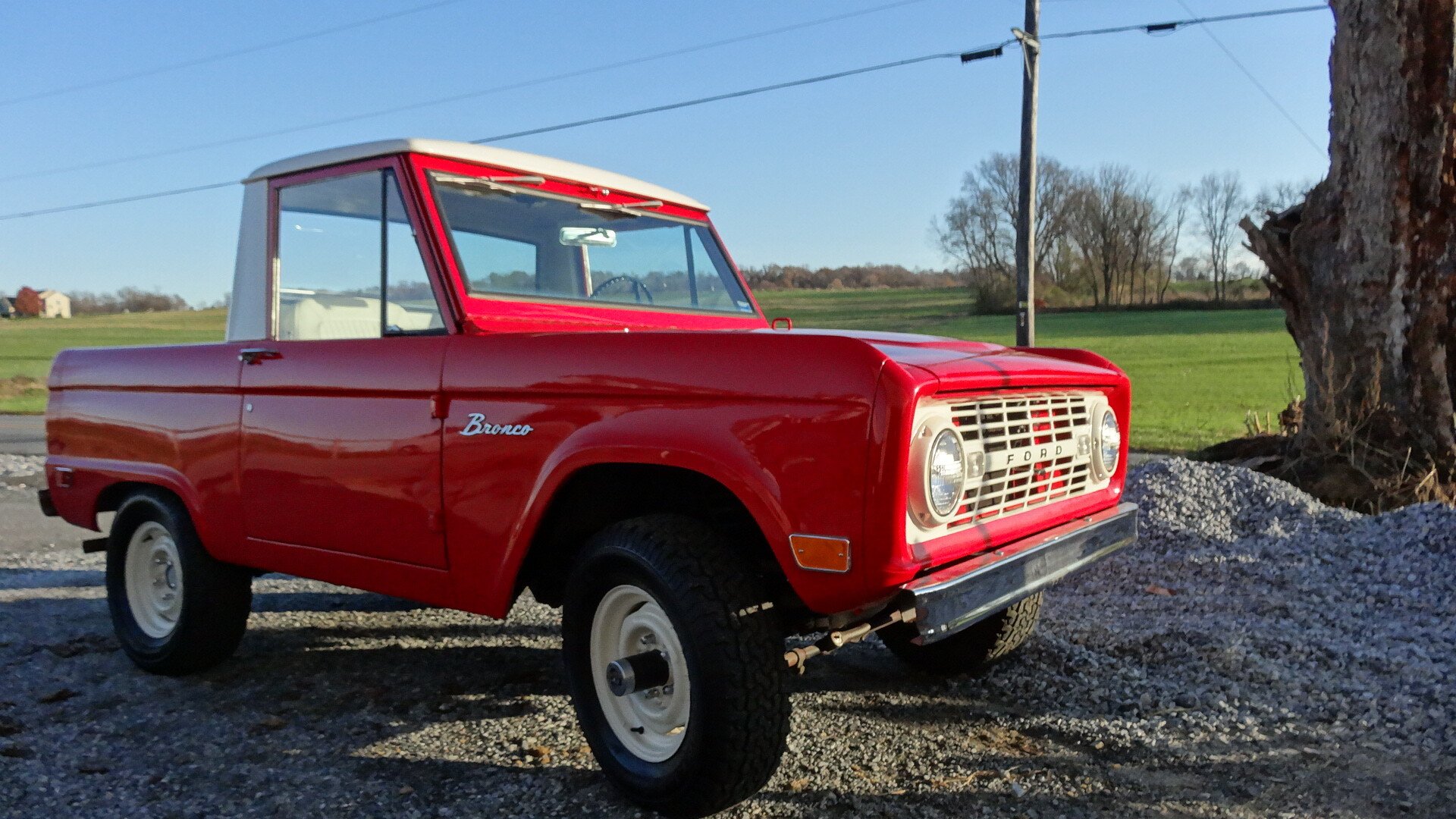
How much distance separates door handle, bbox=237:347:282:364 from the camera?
3.80 meters

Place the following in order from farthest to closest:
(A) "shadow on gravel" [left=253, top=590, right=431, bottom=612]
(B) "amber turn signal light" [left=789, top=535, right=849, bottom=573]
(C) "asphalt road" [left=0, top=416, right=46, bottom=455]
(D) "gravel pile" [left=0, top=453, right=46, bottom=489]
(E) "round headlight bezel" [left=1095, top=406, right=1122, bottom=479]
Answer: (C) "asphalt road" [left=0, top=416, right=46, bottom=455] → (D) "gravel pile" [left=0, top=453, right=46, bottom=489] → (A) "shadow on gravel" [left=253, top=590, right=431, bottom=612] → (E) "round headlight bezel" [left=1095, top=406, right=1122, bottom=479] → (B) "amber turn signal light" [left=789, top=535, right=849, bottom=573]

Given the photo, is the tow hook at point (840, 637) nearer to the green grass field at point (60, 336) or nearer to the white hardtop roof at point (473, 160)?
the white hardtop roof at point (473, 160)

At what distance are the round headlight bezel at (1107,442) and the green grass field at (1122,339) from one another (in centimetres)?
426

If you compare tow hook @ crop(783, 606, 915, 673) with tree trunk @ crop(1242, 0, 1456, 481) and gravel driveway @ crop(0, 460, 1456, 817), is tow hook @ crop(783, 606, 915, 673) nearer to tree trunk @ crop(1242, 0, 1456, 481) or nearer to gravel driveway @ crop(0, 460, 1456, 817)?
gravel driveway @ crop(0, 460, 1456, 817)

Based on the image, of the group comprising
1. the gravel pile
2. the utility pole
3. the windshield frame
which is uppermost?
the utility pole

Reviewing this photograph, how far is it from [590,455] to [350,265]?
171 centimetres

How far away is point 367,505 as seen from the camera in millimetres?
3443

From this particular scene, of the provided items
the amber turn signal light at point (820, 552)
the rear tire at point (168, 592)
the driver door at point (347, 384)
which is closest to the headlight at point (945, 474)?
the amber turn signal light at point (820, 552)

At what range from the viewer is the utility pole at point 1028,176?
49.1 ft

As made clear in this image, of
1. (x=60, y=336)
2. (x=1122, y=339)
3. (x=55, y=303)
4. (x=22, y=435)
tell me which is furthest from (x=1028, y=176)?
(x=55, y=303)

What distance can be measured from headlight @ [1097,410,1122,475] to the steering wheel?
1.89 metres

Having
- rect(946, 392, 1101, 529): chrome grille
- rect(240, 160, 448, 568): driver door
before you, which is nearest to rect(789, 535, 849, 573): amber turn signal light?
rect(946, 392, 1101, 529): chrome grille

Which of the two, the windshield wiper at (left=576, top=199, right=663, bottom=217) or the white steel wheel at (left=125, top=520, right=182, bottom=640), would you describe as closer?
the windshield wiper at (left=576, top=199, right=663, bottom=217)

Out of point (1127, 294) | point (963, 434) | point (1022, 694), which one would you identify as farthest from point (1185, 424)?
point (1127, 294)
